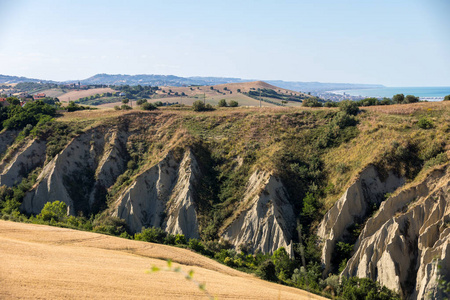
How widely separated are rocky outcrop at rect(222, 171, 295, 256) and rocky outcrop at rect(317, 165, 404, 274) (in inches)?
202

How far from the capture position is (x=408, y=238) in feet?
126

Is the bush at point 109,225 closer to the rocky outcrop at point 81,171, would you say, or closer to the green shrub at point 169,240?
the rocky outcrop at point 81,171

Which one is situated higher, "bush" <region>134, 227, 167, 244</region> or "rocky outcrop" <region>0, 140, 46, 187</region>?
"rocky outcrop" <region>0, 140, 46, 187</region>

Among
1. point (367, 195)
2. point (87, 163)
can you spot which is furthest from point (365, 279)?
point (87, 163)

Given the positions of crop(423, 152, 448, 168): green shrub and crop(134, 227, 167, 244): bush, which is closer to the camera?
crop(423, 152, 448, 168): green shrub

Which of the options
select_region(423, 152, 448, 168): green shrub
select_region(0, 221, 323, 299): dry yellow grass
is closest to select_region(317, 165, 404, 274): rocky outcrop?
select_region(423, 152, 448, 168): green shrub

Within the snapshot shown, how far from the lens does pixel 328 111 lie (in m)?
64.6

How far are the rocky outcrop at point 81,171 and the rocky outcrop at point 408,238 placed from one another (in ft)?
140

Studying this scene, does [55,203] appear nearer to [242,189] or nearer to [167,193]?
[167,193]

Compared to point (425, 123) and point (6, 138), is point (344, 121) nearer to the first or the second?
point (425, 123)

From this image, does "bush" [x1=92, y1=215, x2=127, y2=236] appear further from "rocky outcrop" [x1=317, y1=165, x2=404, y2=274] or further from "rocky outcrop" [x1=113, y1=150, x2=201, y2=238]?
"rocky outcrop" [x1=317, y1=165, x2=404, y2=274]

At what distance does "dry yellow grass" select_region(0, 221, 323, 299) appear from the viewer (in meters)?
25.5

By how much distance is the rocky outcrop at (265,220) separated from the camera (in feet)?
155

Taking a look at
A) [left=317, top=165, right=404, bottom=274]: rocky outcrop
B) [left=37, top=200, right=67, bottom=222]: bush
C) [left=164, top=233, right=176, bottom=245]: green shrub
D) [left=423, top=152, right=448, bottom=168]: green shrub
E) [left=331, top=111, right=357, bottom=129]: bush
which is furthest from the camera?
[left=331, top=111, right=357, bottom=129]: bush
